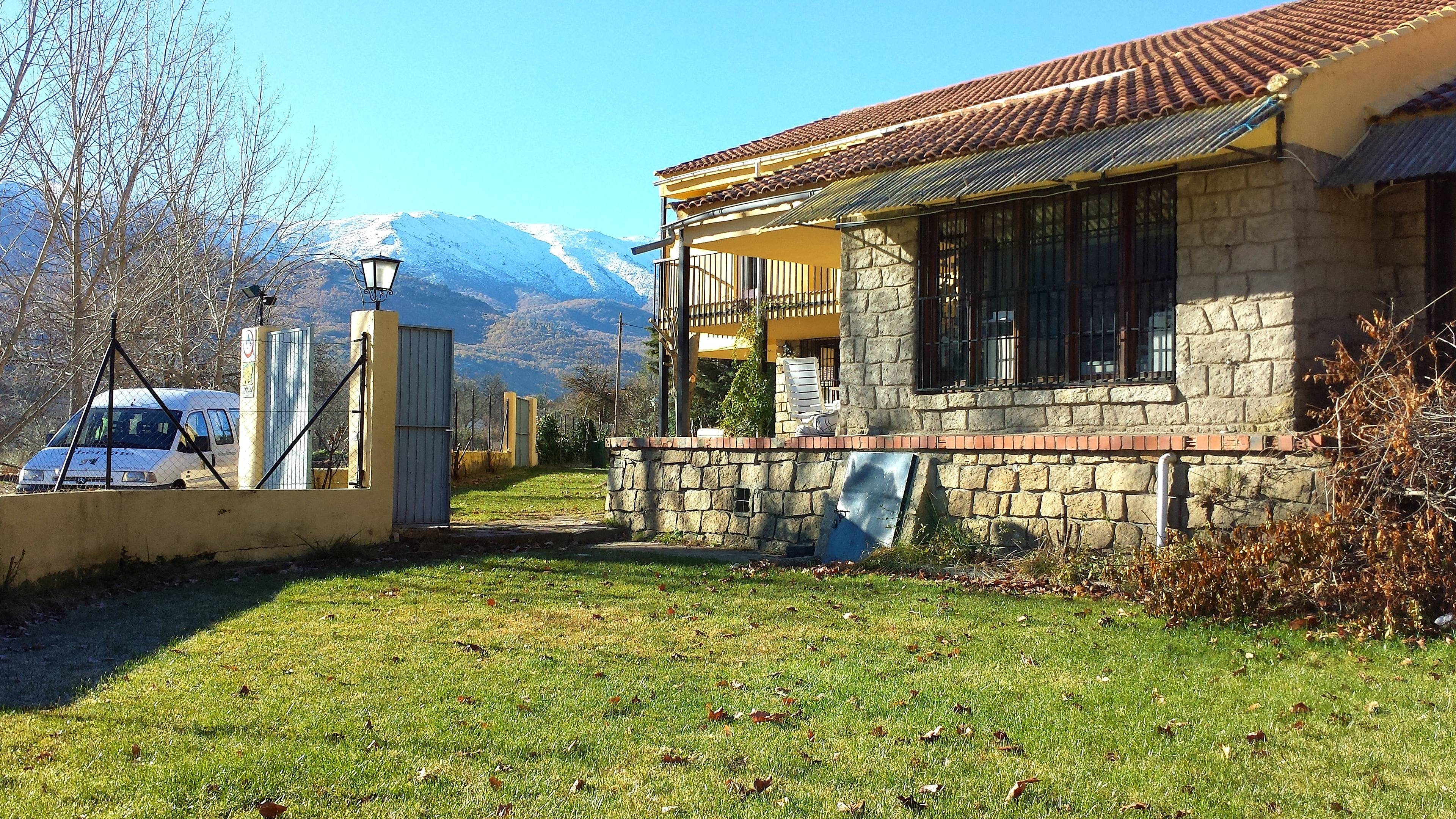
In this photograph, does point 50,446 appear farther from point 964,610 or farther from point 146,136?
point 964,610

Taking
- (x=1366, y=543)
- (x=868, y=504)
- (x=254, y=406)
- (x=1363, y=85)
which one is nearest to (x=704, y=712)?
(x=1366, y=543)

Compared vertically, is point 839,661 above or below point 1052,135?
below

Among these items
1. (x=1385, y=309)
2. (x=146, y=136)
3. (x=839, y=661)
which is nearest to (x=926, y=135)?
(x=1385, y=309)

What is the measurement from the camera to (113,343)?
961cm

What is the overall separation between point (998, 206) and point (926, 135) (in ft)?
6.50

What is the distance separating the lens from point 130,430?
14.0 m

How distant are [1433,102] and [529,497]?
1306 centimetres

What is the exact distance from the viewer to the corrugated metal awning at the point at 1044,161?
8.52 metres

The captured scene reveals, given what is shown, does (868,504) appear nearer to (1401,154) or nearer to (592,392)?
(1401,154)

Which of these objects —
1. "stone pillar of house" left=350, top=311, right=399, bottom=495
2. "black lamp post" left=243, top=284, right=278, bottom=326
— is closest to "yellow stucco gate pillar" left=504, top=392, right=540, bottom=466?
"black lamp post" left=243, top=284, right=278, bottom=326

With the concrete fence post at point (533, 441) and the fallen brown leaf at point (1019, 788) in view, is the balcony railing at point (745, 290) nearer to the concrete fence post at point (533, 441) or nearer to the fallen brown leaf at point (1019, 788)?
the concrete fence post at point (533, 441)

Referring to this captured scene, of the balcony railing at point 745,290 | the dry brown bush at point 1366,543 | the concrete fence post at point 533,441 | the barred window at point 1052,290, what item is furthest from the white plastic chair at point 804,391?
the concrete fence post at point 533,441

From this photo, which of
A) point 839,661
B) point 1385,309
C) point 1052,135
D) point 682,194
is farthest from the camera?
point 682,194

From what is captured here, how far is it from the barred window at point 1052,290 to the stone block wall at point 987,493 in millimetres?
892
